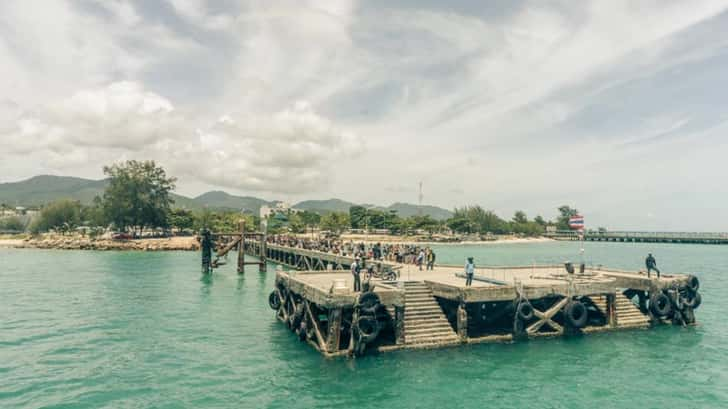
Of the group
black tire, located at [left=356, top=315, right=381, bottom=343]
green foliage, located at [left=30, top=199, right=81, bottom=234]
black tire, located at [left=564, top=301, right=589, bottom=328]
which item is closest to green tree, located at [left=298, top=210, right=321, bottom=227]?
green foliage, located at [left=30, top=199, right=81, bottom=234]

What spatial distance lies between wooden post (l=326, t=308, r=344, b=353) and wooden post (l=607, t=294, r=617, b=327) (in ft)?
54.7

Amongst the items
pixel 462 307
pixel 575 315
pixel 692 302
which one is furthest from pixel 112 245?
pixel 692 302

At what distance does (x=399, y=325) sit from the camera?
864 inches

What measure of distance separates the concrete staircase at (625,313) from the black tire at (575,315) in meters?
3.33

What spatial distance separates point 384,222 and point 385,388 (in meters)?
160

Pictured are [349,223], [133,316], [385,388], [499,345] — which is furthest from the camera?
[349,223]

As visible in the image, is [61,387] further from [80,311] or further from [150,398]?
[80,311]

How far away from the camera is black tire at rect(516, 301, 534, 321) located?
79.5 feet

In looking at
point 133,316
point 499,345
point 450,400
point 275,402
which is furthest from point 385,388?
point 133,316

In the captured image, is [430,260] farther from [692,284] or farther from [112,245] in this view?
[112,245]

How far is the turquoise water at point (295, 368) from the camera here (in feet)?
55.9

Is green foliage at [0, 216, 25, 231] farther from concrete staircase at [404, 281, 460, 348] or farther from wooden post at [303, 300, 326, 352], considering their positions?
concrete staircase at [404, 281, 460, 348]

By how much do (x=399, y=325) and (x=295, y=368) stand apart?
527 centimetres

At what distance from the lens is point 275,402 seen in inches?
651
